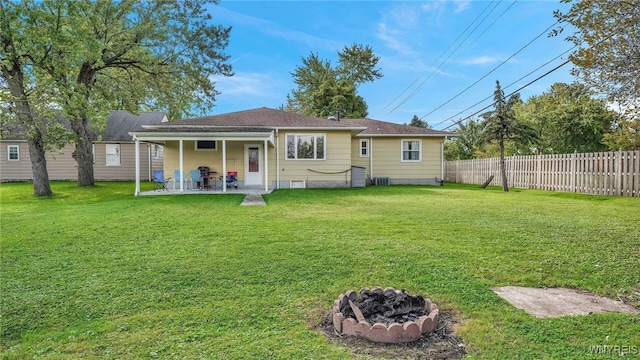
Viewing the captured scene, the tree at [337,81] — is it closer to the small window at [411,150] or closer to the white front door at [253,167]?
the small window at [411,150]

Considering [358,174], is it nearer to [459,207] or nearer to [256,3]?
[459,207]

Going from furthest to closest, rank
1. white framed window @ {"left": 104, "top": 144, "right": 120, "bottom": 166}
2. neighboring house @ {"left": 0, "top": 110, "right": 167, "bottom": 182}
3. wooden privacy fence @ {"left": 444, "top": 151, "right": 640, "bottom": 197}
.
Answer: white framed window @ {"left": 104, "top": 144, "right": 120, "bottom": 166} → neighboring house @ {"left": 0, "top": 110, "right": 167, "bottom": 182} → wooden privacy fence @ {"left": 444, "top": 151, "right": 640, "bottom": 197}

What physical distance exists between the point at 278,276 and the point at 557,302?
2.75 m

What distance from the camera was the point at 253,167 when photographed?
15.4m

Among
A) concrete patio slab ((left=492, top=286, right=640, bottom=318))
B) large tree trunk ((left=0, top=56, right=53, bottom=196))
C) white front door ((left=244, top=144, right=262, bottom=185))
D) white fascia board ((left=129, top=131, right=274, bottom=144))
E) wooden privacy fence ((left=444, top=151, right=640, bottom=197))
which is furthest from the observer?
white front door ((left=244, top=144, right=262, bottom=185))

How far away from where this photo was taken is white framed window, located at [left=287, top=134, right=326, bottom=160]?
15.7 m

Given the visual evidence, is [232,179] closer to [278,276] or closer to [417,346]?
[278,276]

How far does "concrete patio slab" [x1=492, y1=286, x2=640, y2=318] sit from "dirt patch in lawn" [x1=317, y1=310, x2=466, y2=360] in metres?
0.92

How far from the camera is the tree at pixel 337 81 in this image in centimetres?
3198

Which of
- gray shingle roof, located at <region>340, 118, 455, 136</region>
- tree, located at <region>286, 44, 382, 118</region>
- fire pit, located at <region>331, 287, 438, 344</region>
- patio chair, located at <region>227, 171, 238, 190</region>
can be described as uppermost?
tree, located at <region>286, 44, 382, 118</region>

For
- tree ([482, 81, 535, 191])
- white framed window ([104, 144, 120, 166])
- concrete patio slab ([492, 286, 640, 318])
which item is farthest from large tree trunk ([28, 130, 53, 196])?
tree ([482, 81, 535, 191])

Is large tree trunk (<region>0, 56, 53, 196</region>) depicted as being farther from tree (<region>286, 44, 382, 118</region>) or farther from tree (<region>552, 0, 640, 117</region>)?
tree (<region>286, 44, 382, 118</region>)

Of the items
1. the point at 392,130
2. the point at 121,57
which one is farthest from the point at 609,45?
the point at 121,57

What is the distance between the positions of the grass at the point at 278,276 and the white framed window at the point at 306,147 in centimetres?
814
